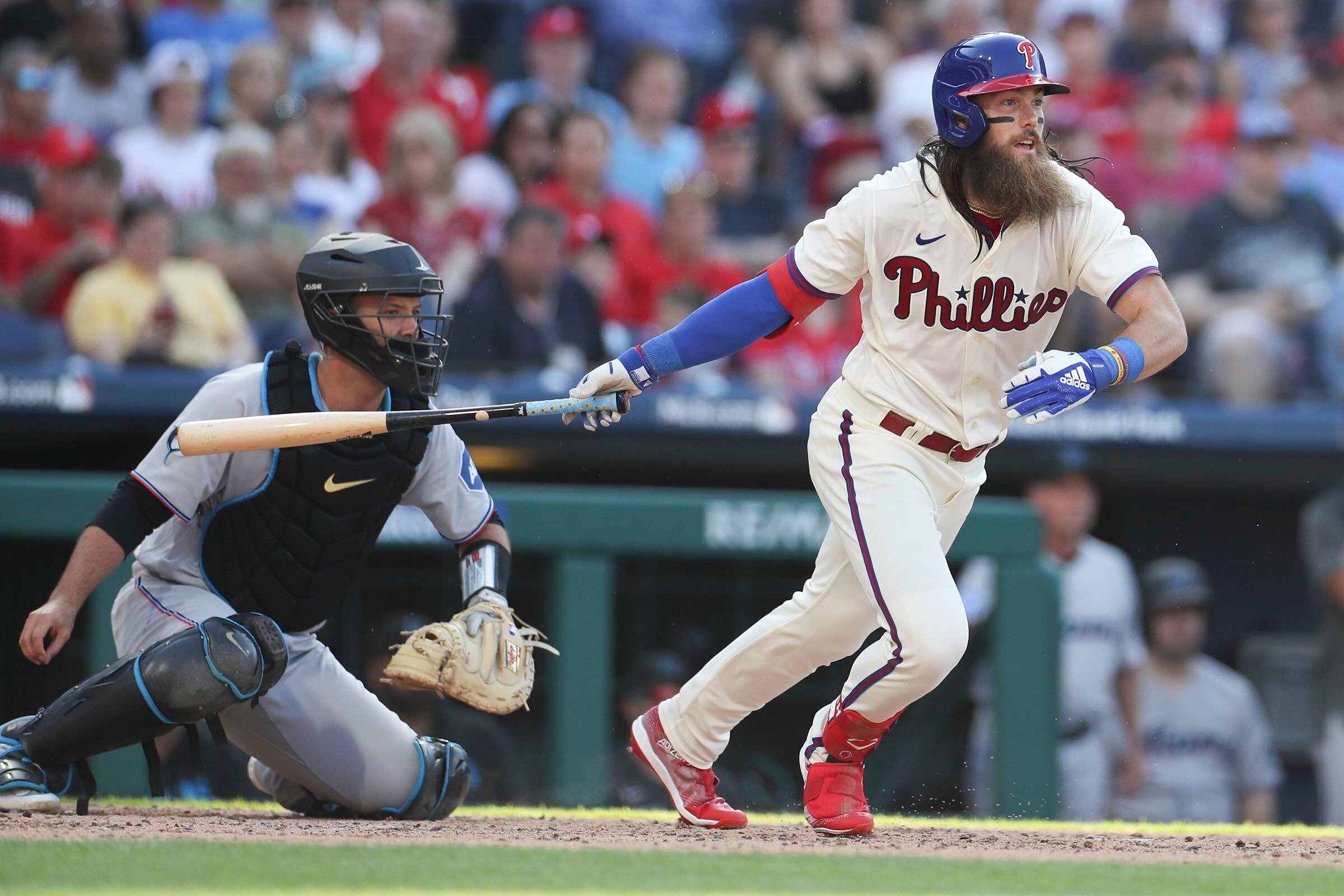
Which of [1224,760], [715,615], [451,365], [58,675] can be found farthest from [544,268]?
[1224,760]

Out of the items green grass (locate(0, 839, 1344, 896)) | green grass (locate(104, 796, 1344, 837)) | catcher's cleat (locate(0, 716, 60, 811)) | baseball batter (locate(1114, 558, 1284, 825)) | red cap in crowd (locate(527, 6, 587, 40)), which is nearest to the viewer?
green grass (locate(0, 839, 1344, 896))

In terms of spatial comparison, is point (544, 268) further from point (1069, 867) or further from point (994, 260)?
point (1069, 867)

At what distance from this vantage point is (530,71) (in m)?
8.47

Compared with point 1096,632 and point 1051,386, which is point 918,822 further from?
point 1096,632

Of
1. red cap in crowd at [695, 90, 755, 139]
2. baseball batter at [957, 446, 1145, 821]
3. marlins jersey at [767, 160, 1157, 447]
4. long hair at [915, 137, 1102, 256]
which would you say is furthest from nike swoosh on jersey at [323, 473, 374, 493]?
red cap in crowd at [695, 90, 755, 139]

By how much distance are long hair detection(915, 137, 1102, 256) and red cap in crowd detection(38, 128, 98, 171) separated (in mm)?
4305

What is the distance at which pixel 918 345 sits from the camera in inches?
138

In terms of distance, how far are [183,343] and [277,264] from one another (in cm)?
75

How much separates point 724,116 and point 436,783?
451 cm

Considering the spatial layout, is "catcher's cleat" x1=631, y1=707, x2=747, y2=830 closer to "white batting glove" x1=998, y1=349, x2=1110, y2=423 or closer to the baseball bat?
the baseball bat

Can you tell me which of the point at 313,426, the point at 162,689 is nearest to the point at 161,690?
the point at 162,689

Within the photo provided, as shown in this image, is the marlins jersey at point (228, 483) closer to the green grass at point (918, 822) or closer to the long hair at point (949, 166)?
the green grass at point (918, 822)

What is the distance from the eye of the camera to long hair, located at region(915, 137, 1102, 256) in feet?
11.4

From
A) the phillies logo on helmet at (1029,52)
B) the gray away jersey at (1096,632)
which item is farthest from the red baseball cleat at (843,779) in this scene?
the gray away jersey at (1096,632)
